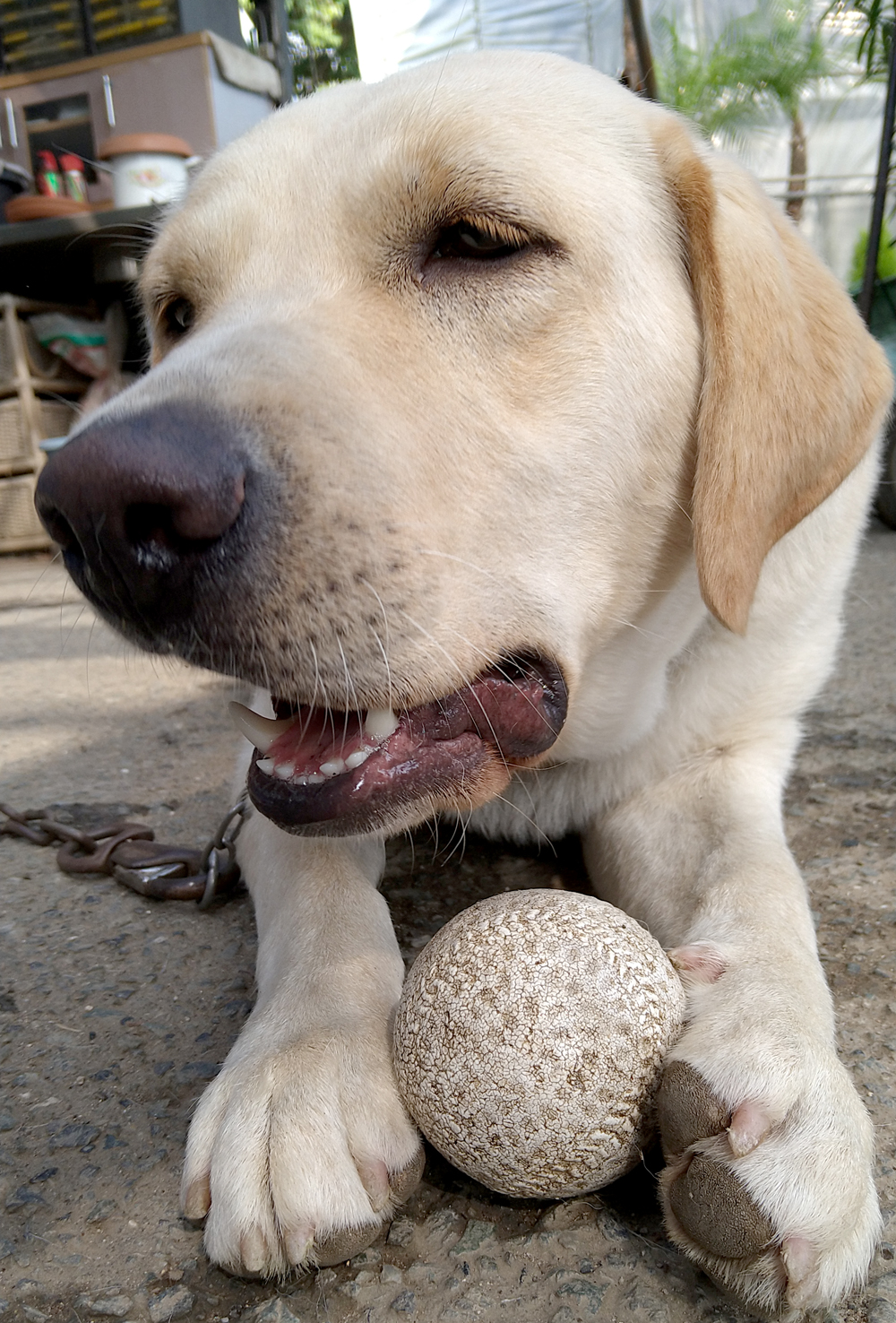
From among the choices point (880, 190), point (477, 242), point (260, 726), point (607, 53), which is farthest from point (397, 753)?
point (607, 53)

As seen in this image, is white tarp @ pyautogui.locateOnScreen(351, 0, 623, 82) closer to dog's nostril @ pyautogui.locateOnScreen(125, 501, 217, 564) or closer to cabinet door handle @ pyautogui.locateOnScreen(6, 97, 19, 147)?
cabinet door handle @ pyautogui.locateOnScreen(6, 97, 19, 147)

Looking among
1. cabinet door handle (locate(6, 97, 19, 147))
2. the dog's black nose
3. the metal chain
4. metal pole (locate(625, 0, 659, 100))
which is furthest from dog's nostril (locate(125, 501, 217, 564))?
cabinet door handle (locate(6, 97, 19, 147))

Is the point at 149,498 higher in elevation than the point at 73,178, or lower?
higher

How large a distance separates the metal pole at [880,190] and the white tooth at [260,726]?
5774 millimetres

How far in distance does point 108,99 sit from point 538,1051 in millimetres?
10932

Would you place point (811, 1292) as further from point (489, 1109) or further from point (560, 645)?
point (560, 645)

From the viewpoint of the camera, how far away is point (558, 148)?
1622 millimetres

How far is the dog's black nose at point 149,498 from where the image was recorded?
1.14 meters

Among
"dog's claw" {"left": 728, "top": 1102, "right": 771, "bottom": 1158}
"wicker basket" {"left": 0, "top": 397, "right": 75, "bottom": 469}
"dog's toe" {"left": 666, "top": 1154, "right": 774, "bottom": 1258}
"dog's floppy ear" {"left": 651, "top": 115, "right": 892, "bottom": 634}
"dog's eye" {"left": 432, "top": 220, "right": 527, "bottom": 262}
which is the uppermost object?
"dog's eye" {"left": 432, "top": 220, "right": 527, "bottom": 262}

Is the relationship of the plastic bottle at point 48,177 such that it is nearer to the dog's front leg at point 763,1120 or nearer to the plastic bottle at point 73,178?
the plastic bottle at point 73,178

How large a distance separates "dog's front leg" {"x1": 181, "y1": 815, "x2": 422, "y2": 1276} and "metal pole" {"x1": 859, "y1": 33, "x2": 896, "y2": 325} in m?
5.95

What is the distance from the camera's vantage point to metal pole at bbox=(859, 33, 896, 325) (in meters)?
5.78

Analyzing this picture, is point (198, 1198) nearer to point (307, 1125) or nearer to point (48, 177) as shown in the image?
point (307, 1125)

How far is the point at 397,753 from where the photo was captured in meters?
1.46
